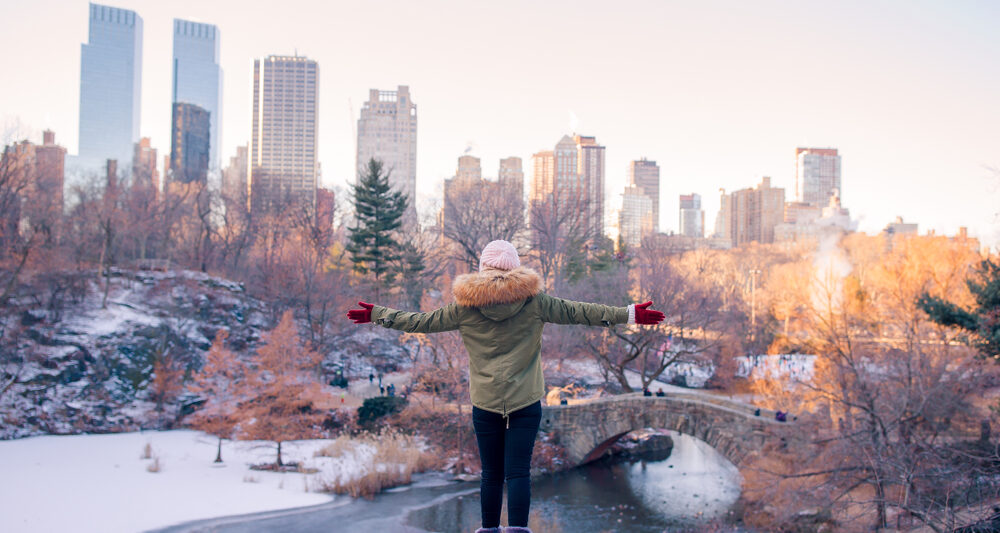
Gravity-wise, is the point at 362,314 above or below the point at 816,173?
below

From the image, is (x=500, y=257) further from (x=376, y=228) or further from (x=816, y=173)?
(x=816, y=173)

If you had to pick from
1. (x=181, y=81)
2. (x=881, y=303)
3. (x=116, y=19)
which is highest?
(x=116, y=19)

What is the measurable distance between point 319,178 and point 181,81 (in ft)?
270

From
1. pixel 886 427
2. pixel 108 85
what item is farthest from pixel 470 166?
pixel 108 85

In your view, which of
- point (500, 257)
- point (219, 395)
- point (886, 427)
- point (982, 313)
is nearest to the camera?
point (500, 257)

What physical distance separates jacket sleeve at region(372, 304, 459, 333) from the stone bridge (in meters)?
15.8

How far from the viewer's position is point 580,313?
3484 mm

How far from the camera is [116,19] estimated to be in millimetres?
179500

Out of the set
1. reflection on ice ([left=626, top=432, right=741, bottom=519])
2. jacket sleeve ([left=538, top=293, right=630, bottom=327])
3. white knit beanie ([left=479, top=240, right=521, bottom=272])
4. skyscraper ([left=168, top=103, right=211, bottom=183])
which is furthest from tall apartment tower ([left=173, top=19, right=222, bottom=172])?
jacket sleeve ([left=538, top=293, right=630, bottom=327])

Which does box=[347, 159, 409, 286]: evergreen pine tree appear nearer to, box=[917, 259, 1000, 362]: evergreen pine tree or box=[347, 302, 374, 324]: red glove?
box=[917, 259, 1000, 362]: evergreen pine tree

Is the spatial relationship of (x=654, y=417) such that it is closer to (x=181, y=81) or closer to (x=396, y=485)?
(x=396, y=485)

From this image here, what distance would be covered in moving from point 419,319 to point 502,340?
0.48 metres

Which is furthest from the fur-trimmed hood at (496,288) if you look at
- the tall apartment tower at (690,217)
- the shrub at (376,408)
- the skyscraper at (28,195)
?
the tall apartment tower at (690,217)

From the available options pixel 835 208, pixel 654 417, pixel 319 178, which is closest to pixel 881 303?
pixel 654 417
